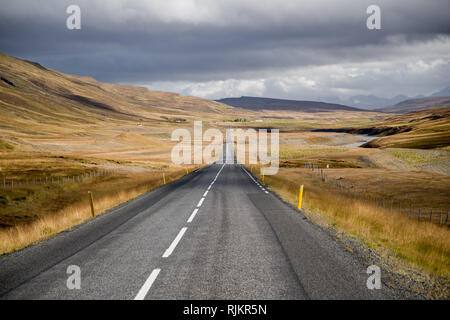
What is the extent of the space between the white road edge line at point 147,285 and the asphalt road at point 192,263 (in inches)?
0.7

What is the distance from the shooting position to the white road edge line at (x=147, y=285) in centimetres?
561

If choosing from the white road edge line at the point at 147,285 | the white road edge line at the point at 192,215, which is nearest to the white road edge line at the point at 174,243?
the white road edge line at the point at 147,285

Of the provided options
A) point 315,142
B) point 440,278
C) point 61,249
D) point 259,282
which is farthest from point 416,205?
point 315,142

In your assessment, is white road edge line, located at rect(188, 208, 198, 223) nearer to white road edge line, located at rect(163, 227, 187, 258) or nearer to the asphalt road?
the asphalt road

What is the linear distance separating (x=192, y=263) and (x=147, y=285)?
4.58 ft

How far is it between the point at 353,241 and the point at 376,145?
97220mm

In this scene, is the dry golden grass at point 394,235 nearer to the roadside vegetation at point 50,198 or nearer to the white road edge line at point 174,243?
the white road edge line at point 174,243

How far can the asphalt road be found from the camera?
228 inches

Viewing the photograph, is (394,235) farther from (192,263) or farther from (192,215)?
(192,215)

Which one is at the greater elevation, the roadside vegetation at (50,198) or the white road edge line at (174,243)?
the white road edge line at (174,243)

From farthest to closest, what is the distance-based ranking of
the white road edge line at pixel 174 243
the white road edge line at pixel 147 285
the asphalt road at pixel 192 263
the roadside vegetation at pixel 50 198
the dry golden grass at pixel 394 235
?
1. the roadside vegetation at pixel 50 198
2. the white road edge line at pixel 174 243
3. the dry golden grass at pixel 394 235
4. the asphalt road at pixel 192 263
5. the white road edge line at pixel 147 285

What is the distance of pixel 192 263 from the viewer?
7230 millimetres

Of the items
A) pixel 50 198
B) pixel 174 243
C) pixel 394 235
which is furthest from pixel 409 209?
pixel 50 198

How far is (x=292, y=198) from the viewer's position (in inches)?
706
